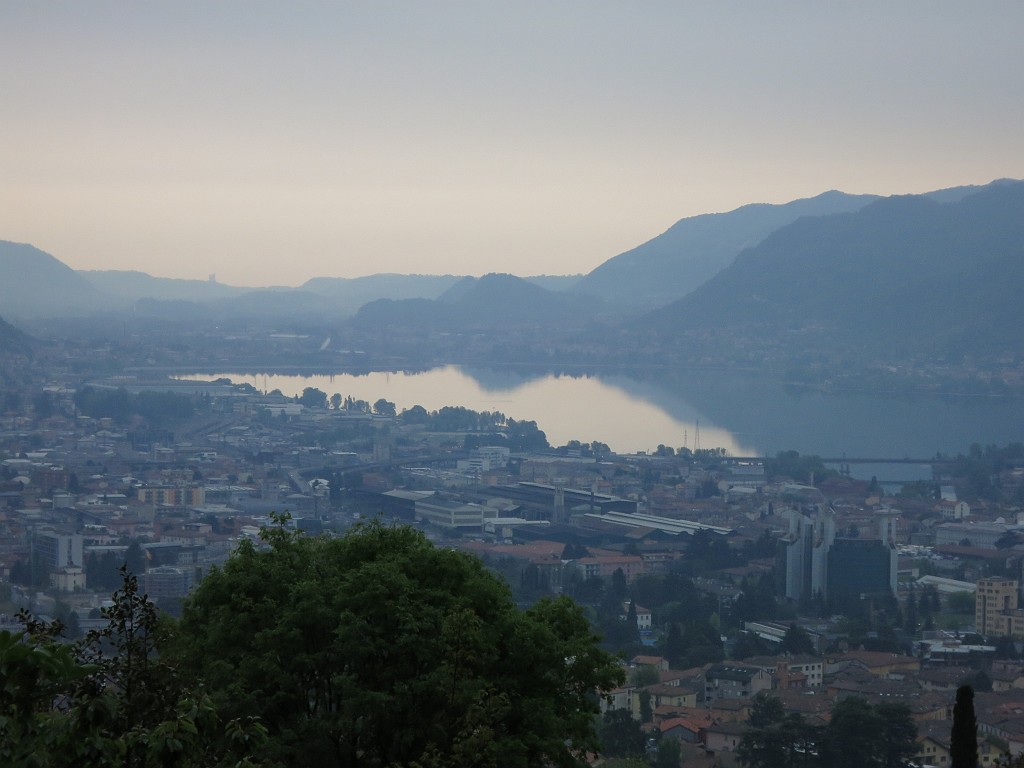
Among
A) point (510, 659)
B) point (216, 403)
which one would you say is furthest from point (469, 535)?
point (216, 403)

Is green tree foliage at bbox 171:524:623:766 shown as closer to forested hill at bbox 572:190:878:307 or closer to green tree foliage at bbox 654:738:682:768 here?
green tree foliage at bbox 654:738:682:768

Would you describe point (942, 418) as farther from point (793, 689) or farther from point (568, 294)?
point (568, 294)

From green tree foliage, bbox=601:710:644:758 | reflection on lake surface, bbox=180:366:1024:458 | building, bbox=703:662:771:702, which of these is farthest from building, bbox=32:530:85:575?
reflection on lake surface, bbox=180:366:1024:458

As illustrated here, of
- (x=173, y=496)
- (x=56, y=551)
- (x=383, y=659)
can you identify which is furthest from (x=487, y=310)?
(x=383, y=659)

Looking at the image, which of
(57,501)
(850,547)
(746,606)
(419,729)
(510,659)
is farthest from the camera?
(57,501)

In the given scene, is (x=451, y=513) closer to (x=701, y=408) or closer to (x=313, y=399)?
(x=313, y=399)
